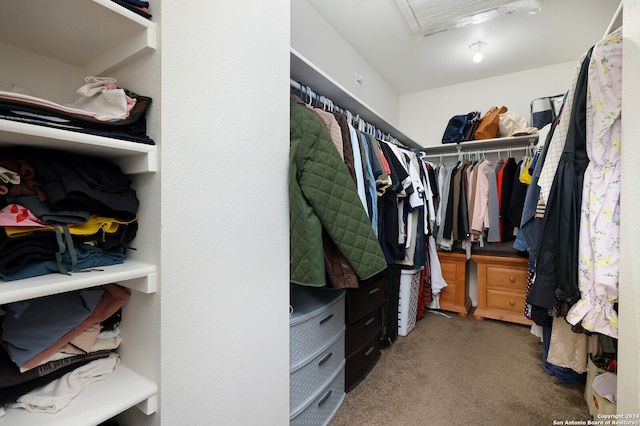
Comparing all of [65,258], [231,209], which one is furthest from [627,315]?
[65,258]

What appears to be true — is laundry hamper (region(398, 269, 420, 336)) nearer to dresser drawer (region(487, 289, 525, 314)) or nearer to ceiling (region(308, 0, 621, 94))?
dresser drawer (region(487, 289, 525, 314))

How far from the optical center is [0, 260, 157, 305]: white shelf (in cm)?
53

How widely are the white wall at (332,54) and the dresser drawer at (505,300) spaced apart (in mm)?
1977

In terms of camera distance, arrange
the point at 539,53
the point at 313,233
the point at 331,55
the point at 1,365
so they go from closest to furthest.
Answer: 1. the point at 1,365
2. the point at 313,233
3. the point at 331,55
4. the point at 539,53

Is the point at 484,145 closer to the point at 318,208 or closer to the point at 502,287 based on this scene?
the point at 502,287

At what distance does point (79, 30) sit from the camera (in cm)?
72

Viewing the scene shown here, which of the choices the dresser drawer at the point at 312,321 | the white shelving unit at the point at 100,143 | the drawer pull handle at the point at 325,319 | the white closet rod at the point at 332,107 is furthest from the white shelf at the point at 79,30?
the drawer pull handle at the point at 325,319

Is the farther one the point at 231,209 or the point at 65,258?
the point at 231,209

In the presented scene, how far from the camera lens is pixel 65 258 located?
659 mm

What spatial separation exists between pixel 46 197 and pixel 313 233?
0.74 meters

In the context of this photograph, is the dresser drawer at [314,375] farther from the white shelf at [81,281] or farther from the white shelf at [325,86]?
the white shelf at [325,86]

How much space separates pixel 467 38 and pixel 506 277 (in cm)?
213

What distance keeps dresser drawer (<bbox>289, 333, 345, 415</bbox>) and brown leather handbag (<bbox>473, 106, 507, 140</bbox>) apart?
2412 mm

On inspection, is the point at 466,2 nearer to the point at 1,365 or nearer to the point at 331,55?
the point at 331,55
